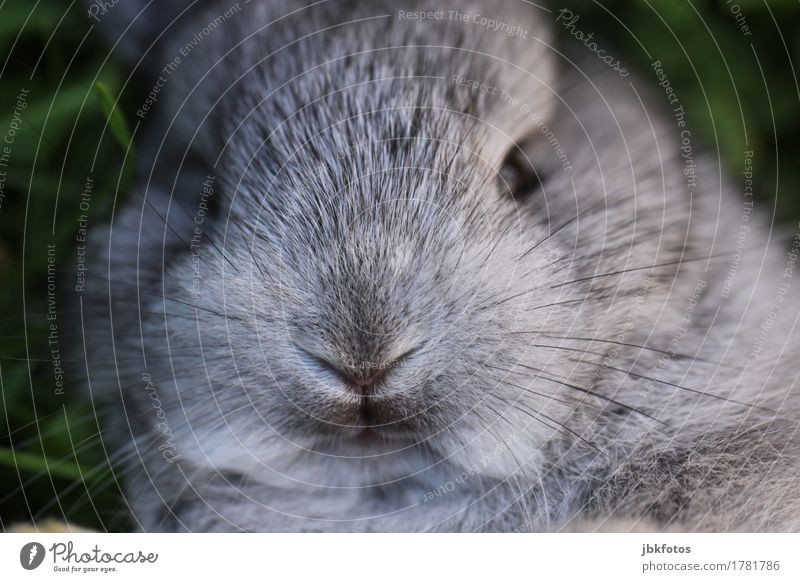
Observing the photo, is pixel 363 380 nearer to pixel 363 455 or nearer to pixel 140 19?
pixel 363 455

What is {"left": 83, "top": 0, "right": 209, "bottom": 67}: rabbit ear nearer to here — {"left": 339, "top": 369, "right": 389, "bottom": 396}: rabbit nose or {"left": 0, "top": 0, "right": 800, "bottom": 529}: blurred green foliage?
{"left": 0, "top": 0, "right": 800, "bottom": 529}: blurred green foliage

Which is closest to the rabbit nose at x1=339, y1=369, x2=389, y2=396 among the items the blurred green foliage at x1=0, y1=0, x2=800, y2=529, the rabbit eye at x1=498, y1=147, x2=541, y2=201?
the rabbit eye at x1=498, y1=147, x2=541, y2=201

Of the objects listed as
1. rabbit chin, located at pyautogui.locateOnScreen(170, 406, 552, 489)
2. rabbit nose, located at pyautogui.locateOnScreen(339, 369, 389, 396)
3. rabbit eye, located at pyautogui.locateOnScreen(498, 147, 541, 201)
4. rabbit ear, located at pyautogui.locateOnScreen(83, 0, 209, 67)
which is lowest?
rabbit chin, located at pyautogui.locateOnScreen(170, 406, 552, 489)

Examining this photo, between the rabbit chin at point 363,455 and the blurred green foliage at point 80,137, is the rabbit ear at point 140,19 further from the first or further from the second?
the rabbit chin at point 363,455

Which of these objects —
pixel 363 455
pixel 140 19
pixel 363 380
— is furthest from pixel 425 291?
pixel 140 19
